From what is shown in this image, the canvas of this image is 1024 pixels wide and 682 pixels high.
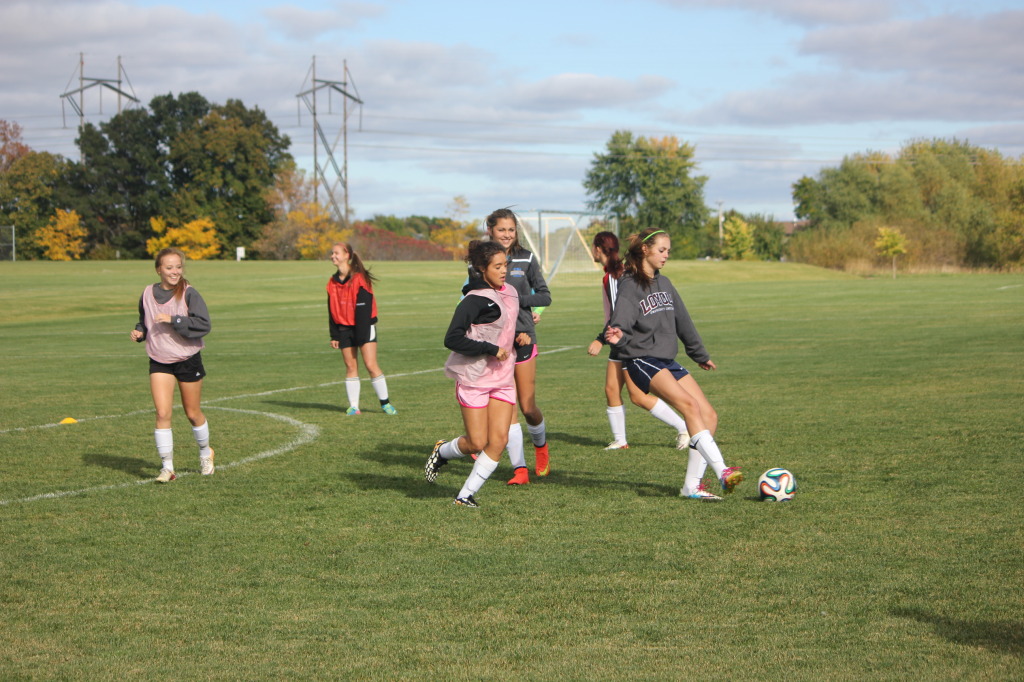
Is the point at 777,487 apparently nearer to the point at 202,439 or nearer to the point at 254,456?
the point at 202,439

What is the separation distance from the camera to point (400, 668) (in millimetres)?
4617

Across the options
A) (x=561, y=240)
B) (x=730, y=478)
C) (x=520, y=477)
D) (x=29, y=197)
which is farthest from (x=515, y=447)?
(x=29, y=197)

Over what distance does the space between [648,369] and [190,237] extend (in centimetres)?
7722

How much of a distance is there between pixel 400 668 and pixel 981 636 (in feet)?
8.63

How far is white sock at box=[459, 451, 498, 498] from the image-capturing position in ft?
24.9

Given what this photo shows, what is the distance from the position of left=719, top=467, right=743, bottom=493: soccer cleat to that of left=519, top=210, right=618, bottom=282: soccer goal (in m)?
51.9

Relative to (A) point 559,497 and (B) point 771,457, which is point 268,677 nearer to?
(A) point 559,497

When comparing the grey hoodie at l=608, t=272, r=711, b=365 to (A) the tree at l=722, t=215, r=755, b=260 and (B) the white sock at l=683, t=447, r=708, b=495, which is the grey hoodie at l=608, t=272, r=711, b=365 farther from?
(A) the tree at l=722, t=215, r=755, b=260

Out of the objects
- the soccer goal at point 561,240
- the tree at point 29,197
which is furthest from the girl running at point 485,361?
the tree at point 29,197

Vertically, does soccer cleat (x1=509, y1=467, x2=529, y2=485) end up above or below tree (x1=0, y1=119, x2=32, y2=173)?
below

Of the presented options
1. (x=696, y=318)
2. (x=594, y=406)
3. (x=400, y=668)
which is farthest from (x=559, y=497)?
(x=696, y=318)

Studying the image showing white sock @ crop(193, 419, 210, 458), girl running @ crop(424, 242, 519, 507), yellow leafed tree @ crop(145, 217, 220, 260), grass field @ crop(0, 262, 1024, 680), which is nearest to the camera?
grass field @ crop(0, 262, 1024, 680)

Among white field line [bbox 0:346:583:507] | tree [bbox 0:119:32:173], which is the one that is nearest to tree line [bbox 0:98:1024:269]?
tree [bbox 0:119:32:173]

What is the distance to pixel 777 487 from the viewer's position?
764 cm
